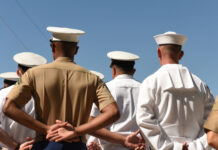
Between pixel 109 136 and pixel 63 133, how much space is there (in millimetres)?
1591

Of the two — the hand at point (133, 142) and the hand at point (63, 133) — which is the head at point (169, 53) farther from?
the hand at point (63, 133)

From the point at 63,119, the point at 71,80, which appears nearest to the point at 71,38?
the point at 71,80

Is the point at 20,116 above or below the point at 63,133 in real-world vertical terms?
above

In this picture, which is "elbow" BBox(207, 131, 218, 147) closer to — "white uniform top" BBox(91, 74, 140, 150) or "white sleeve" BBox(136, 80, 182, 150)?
"white sleeve" BBox(136, 80, 182, 150)

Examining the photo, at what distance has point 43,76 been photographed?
Result: 425cm

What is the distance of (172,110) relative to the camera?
16.0ft

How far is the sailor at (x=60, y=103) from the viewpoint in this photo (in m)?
4.19

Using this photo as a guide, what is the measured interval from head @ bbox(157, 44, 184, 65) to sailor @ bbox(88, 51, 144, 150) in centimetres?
90

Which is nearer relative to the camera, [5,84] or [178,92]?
[178,92]

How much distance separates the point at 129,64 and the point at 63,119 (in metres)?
2.27

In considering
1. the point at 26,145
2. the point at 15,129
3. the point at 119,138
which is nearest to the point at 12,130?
the point at 15,129

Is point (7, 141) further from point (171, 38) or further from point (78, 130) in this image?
point (171, 38)

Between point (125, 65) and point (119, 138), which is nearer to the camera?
point (119, 138)

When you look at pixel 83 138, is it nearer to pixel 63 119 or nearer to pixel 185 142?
pixel 63 119
